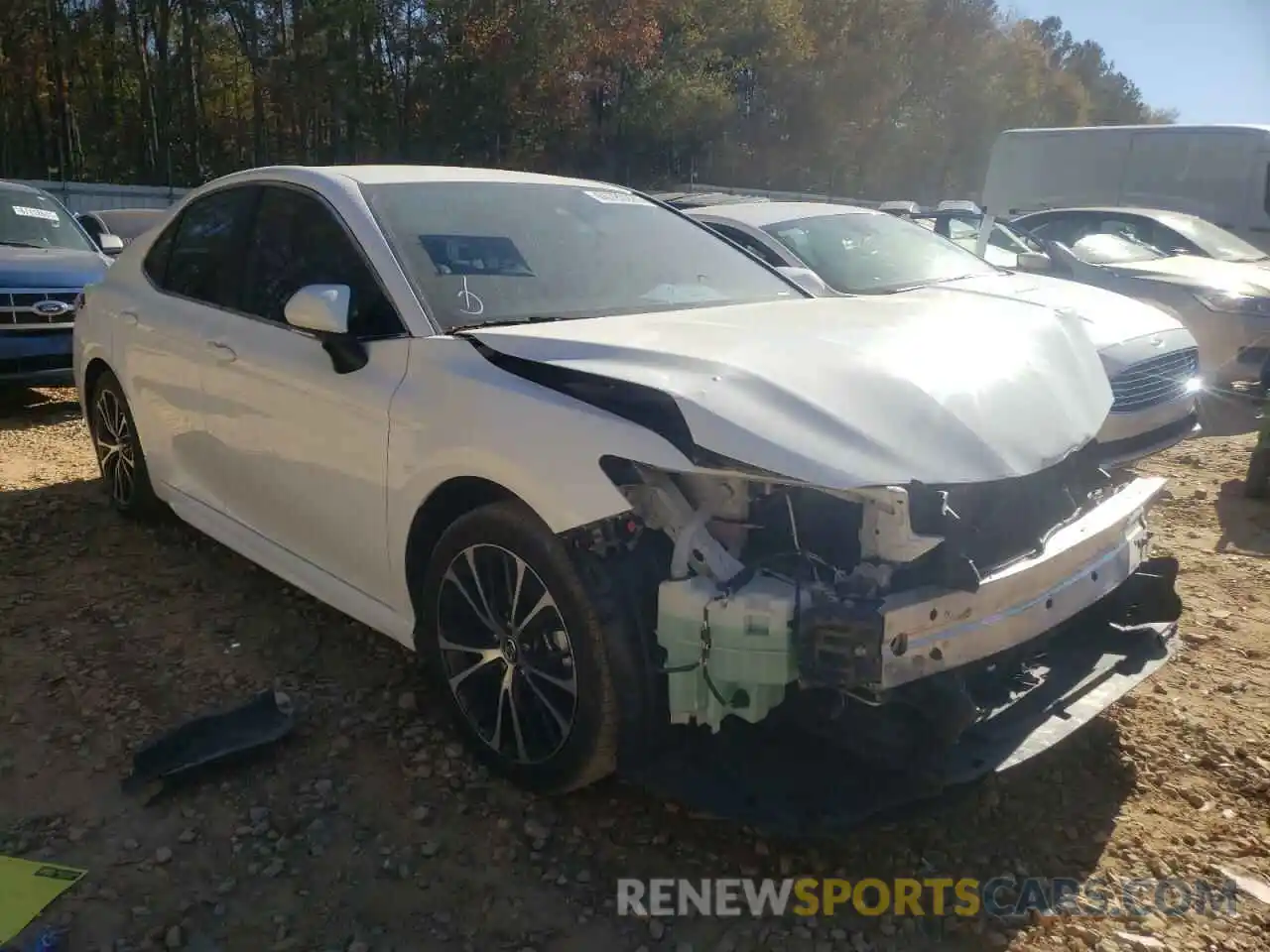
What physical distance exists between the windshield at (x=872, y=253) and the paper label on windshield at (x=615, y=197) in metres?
2.27

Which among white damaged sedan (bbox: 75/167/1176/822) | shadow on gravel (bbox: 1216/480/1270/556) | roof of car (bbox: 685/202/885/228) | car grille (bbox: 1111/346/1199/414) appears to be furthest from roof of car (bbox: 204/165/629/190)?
shadow on gravel (bbox: 1216/480/1270/556)

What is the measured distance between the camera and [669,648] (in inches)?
96.7

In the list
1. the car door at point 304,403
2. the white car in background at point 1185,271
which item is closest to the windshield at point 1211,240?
the white car in background at point 1185,271

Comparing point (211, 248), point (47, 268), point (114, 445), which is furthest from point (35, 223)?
point (211, 248)

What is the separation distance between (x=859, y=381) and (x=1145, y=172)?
12.5m

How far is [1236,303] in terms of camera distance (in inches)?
332

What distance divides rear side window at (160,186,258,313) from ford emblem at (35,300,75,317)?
386 centimetres

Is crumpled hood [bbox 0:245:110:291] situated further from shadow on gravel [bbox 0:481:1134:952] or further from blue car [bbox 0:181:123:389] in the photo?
shadow on gravel [bbox 0:481:1134:952]

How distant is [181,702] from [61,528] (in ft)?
6.90

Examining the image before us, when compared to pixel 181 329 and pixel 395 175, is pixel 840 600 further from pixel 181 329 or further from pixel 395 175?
pixel 181 329

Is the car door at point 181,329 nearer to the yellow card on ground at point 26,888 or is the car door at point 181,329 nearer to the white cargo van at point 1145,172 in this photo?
the yellow card on ground at point 26,888

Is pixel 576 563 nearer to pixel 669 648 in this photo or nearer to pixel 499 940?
pixel 669 648

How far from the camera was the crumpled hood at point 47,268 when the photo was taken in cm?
762

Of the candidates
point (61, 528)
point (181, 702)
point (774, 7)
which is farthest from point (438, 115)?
point (181, 702)
